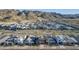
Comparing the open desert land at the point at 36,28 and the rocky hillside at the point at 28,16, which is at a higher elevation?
the rocky hillside at the point at 28,16

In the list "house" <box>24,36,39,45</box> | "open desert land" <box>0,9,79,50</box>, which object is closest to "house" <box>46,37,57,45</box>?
"open desert land" <box>0,9,79,50</box>

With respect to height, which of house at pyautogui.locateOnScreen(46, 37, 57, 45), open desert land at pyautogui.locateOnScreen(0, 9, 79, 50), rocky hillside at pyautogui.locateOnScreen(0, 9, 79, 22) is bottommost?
house at pyautogui.locateOnScreen(46, 37, 57, 45)

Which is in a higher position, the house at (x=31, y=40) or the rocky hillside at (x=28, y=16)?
the rocky hillside at (x=28, y=16)

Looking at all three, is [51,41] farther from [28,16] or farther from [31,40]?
[28,16]

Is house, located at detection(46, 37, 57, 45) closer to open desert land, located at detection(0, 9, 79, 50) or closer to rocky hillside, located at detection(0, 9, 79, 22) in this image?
open desert land, located at detection(0, 9, 79, 50)

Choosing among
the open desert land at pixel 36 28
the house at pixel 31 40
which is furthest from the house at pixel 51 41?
the house at pixel 31 40

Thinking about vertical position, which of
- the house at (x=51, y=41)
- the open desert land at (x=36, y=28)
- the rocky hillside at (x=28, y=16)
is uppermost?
the rocky hillside at (x=28, y=16)

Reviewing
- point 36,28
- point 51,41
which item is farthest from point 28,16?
point 51,41

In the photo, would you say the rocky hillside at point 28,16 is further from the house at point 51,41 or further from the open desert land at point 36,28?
the house at point 51,41
